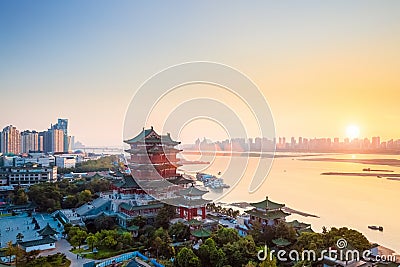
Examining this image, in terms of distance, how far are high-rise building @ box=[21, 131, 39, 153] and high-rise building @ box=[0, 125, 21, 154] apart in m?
0.99

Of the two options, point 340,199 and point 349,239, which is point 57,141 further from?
point 349,239

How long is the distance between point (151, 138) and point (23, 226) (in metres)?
5.26

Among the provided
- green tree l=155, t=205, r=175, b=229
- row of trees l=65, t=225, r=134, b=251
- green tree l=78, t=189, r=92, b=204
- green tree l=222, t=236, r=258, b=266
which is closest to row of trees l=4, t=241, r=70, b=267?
row of trees l=65, t=225, r=134, b=251

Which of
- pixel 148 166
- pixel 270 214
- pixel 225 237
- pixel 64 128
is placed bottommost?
pixel 225 237

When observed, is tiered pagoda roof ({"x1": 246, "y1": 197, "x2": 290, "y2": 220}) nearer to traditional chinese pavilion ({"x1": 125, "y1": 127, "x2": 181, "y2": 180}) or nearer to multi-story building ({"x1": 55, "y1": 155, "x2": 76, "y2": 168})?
traditional chinese pavilion ({"x1": 125, "y1": 127, "x2": 181, "y2": 180})

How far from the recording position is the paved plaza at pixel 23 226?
1015cm

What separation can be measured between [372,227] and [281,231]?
6641 millimetres

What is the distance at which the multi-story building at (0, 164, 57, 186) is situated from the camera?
757 inches

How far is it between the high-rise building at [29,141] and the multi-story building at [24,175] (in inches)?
768

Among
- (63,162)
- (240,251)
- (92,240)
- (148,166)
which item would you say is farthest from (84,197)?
(63,162)

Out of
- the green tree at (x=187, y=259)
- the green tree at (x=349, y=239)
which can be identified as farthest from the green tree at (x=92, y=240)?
the green tree at (x=349, y=239)

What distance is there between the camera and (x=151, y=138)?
12234mm

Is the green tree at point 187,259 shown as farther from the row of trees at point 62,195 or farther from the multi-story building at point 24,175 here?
the multi-story building at point 24,175

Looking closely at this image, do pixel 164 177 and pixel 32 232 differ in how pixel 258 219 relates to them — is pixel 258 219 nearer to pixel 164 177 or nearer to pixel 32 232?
pixel 164 177
